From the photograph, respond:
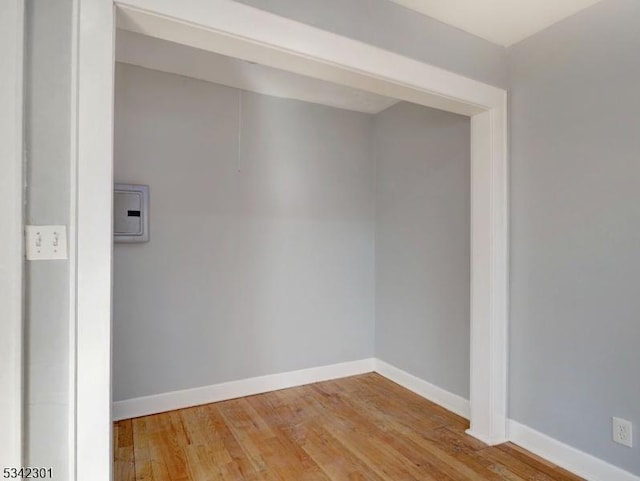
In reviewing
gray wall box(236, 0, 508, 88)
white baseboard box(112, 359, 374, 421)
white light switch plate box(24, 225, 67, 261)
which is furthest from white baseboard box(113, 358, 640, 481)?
gray wall box(236, 0, 508, 88)

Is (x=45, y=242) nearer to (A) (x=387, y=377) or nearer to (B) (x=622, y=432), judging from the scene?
(B) (x=622, y=432)

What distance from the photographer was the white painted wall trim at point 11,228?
1.20m

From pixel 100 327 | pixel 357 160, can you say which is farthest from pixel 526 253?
pixel 100 327

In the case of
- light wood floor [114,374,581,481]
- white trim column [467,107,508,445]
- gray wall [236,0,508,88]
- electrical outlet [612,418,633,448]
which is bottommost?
light wood floor [114,374,581,481]

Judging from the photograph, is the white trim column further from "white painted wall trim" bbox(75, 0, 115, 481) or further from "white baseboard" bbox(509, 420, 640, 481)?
"white painted wall trim" bbox(75, 0, 115, 481)

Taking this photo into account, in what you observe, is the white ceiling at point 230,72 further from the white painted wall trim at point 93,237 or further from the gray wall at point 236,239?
the white painted wall trim at point 93,237

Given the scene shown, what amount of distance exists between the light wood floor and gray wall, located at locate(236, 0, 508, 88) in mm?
2310

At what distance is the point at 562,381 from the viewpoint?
213 cm

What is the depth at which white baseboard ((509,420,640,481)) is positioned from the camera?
191 cm

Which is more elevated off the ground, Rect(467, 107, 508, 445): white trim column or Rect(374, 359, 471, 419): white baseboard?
Rect(467, 107, 508, 445): white trim column

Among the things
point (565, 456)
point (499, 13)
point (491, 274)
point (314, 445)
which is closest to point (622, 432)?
point (565, 456)

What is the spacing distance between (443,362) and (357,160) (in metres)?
1.99

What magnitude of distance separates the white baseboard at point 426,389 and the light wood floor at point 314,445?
7cm

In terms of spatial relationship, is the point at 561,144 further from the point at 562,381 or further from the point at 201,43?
the point at 201,43
